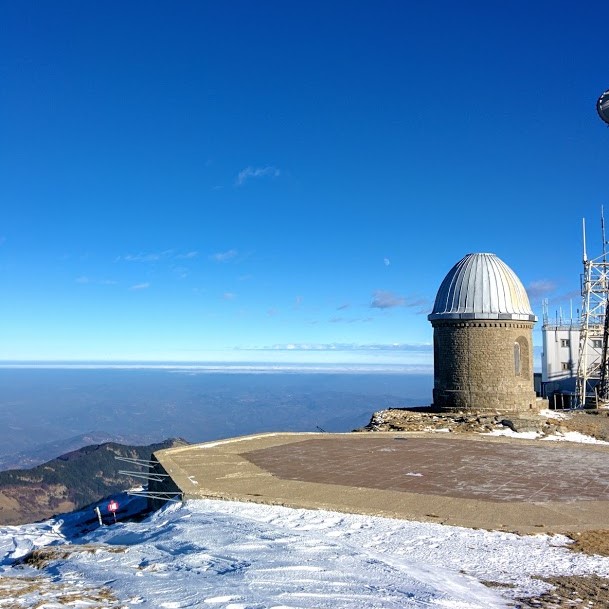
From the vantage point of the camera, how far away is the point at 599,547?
7.61m

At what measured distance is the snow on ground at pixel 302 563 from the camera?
5.50 meters

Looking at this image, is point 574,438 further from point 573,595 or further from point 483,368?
point 573,595

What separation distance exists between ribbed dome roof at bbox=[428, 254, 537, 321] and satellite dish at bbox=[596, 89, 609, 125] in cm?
1026

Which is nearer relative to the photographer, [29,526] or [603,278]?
[29,526]

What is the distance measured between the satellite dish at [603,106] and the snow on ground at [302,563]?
26.2 m

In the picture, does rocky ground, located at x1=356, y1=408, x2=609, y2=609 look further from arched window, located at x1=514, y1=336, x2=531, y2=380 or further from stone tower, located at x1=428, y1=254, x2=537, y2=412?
arched window, located at x1=514, y1=336, x2=531, y2=380

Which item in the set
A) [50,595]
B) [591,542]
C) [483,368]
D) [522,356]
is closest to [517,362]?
[522,356]

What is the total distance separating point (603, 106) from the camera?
28250 mm

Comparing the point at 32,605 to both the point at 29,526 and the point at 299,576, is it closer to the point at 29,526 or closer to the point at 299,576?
the point at 299,576

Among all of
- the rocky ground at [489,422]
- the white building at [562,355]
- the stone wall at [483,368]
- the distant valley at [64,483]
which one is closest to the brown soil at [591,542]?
the rocky ground at [489,422]

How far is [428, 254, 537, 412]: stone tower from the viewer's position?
72.5 ft

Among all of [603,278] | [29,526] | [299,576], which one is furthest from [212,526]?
[603,278]

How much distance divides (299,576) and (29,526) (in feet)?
35.3

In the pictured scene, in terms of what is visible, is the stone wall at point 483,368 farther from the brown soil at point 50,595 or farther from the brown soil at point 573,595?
the brown soil at point 50,595
